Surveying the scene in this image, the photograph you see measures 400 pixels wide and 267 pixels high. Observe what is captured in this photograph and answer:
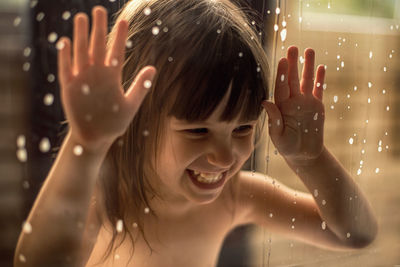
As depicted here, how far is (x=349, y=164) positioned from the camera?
35 centimetres

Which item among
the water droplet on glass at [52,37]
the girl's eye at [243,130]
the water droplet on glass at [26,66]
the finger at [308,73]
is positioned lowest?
the girl's eye at [243,130]

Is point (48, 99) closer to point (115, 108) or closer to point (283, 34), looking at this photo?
point (115, 108)

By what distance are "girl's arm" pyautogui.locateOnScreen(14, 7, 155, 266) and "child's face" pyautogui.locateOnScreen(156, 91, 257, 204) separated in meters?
0.03

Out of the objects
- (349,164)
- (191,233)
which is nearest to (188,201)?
(191,233)

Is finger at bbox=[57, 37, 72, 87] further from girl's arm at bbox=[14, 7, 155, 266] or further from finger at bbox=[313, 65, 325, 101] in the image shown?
finger at bbox=[313, 65, 325, 101]

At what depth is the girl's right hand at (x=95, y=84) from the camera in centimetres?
20

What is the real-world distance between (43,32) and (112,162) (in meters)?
0.06

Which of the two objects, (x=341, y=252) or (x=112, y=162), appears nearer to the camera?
(x=112, y=162)

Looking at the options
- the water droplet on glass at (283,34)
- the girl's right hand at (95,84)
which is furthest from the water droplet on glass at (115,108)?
the water droplet on glass at (283,34)

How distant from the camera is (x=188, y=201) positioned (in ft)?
0.86

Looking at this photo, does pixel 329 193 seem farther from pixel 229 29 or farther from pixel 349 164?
pixel 229 29

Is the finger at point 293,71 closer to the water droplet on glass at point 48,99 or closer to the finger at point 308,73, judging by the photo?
the finger at point 308,73

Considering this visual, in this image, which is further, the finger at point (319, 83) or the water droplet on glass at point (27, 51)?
the finger at point (319, 83)

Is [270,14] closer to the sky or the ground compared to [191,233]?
closer to the sky
